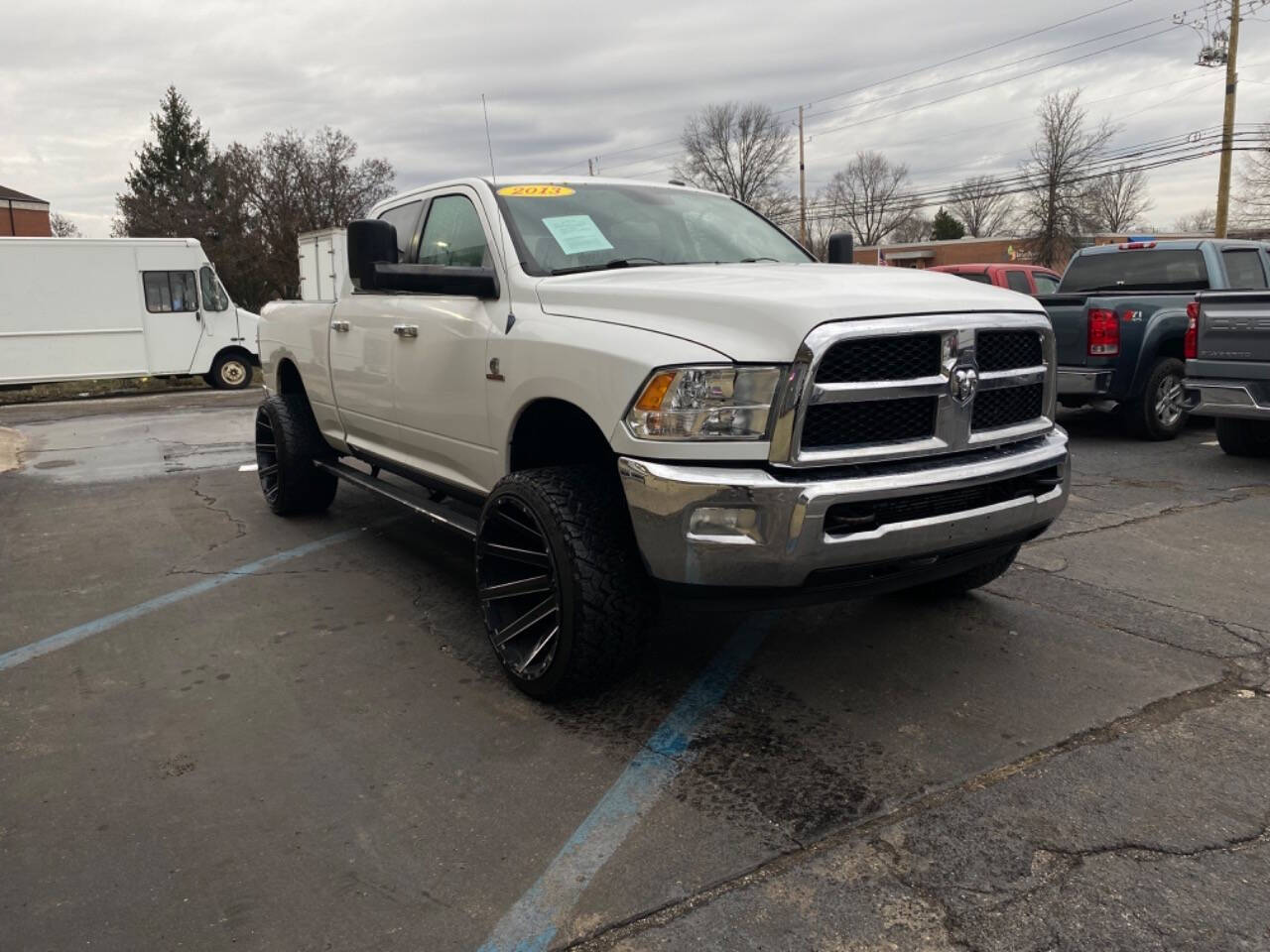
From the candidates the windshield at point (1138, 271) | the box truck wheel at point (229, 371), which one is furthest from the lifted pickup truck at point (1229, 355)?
the box truck wheel at point (229, 371)

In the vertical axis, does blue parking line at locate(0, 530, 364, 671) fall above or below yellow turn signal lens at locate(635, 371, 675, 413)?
below

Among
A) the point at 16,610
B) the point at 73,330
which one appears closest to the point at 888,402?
the point at 16,610

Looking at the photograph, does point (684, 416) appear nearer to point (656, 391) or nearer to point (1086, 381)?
point (656, 391)

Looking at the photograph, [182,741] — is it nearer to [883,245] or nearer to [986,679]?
[986,679]

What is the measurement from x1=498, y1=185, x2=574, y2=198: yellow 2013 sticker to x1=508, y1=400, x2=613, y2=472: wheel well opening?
115 centimetres

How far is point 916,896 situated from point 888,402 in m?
1.48

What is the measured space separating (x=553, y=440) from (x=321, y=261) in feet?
73.3

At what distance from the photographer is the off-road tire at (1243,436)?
8.00 metres

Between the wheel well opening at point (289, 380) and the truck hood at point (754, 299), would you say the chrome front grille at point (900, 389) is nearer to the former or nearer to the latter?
the truck hood at point (754, 299)

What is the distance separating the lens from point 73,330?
1756cm

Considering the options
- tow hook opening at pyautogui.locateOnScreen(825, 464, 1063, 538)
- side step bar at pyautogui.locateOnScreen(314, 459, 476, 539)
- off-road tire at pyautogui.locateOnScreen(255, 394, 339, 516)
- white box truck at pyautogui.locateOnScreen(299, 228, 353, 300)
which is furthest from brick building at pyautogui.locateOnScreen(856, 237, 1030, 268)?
tow hook opening at pyautogui.locateOnScreen(825, 464, 1063, 538)

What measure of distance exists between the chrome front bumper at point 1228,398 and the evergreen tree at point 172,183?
42.3 meters

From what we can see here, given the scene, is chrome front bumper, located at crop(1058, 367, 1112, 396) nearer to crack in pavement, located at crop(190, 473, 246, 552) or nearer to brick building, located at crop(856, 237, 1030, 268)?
crack in pavement, located at crop(190, 473, 246, 552)

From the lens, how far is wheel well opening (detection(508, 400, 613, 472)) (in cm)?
381
